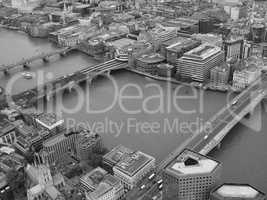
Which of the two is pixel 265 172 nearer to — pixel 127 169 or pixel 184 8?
pixel 127 169

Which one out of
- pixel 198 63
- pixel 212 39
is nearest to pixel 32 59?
pixel 198 63

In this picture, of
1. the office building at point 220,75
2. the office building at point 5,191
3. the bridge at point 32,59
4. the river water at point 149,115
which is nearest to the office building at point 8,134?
the river water at point 149,115

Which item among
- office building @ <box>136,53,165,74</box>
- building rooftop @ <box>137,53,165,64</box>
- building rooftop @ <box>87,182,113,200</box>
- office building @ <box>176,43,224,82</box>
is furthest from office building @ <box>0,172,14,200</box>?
building rooftop @ <box>137,53,165,64</box>

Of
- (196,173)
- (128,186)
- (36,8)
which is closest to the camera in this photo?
(196,173)

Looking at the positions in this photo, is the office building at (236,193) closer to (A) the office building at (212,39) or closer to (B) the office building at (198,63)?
(B) the office building at (198,63)

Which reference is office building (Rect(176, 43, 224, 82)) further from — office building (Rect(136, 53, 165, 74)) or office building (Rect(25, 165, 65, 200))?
office building (Rect(25, 165, 65, 200))

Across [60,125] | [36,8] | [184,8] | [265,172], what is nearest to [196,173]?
[265,172]

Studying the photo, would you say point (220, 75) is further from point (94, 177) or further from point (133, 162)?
point (94, 177)
